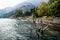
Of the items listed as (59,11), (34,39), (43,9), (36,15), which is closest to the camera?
(34,39)

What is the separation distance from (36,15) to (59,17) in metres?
43.2

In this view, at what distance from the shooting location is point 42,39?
37469 mm

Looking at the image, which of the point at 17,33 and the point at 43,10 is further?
the point at 43,10

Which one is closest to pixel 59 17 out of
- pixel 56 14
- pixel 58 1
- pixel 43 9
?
pixel 56 14

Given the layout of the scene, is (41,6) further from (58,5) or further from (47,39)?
(47,39)

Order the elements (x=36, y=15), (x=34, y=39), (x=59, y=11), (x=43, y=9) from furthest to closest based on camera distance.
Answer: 1. (x=36, y=15)
2. (x=43, y=9)
3. (x=59, y=11)
4. (x=34, y=39)

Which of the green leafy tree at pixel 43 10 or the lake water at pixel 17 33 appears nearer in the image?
the lake water at pixel 17 33

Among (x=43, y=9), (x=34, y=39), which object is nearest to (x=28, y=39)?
(x=34, y=39)

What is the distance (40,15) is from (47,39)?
7426 centimetres

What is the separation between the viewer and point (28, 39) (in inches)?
1499

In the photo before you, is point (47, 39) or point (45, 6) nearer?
point (47, 39)

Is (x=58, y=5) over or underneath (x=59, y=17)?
over

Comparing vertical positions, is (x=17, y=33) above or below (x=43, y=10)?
below

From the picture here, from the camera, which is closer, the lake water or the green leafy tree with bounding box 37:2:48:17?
the lake water
